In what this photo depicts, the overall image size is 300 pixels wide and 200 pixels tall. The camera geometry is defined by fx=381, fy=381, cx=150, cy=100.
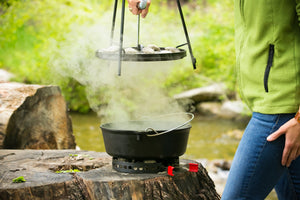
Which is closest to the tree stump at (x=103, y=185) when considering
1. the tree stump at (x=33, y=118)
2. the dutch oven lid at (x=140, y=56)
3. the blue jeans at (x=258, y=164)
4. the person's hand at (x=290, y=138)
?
the blue jeans at (x=258, y=164)

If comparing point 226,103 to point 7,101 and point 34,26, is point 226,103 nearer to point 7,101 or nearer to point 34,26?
point 7,101

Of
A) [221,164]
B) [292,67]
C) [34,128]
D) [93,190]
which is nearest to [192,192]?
[93,190]

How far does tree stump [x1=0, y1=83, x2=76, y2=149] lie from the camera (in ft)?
10.8

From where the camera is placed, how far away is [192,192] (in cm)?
224

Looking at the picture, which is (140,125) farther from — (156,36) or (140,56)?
(156,36)

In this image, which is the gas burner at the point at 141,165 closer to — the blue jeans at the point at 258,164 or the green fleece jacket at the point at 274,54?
the blue jeans at the point at 258,164

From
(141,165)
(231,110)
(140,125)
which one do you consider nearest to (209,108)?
(231,110)

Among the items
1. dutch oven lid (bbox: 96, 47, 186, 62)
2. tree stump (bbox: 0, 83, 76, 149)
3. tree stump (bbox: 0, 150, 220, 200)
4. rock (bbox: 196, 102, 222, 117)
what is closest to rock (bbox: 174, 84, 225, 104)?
rock (bbox: 196, 102, 222, 117)

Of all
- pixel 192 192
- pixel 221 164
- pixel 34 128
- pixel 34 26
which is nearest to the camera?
pixel 192 192

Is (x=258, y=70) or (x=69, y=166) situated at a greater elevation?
(x=258, y=70)

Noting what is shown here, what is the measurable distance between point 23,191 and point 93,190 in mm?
365

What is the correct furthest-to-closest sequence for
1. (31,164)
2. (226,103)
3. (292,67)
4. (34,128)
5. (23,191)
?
(226,103), (34,128), (31,164), (23,191), (292,67)

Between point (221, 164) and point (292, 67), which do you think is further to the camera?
point (221, 164)

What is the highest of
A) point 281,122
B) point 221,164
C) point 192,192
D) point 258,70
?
point 258,70
